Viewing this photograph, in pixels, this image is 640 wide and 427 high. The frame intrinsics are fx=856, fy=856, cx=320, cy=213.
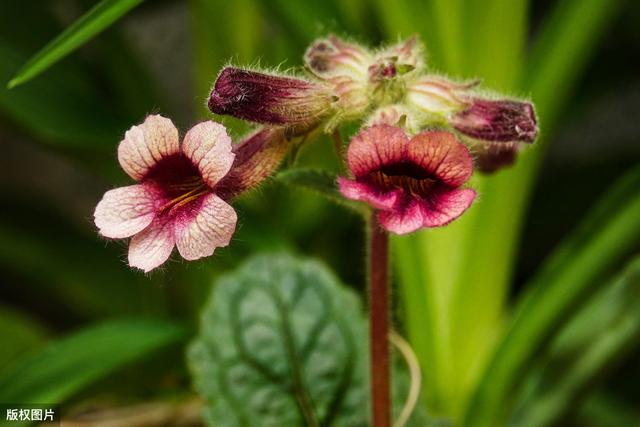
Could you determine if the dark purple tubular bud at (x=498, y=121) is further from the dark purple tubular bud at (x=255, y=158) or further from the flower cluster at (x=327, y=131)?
the dark purple tubular bud at (x=255, y=158)

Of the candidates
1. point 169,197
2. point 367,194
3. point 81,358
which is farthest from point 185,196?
point 81,358

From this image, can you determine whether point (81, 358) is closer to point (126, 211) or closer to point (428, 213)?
point (126, 211)

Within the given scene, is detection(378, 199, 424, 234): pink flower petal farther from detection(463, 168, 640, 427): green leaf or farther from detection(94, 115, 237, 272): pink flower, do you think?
detection(463, 168, 640, 427): green leaf

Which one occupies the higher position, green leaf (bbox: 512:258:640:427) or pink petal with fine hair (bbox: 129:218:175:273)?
green leaf (bbox: 512:258:640:427)

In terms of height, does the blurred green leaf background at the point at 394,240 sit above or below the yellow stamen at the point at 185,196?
above

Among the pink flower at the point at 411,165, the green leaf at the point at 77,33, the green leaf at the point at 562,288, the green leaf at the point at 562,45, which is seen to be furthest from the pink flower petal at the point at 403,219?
the green leaf at the point at 562,45

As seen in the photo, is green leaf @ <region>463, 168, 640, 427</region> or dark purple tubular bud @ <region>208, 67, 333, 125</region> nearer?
dark purple tubular bud @ <region>208, 67, 333, 125</region>

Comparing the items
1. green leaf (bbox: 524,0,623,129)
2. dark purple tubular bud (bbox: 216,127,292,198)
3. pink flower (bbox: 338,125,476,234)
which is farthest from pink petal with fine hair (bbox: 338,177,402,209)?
green leaf (bbox: 524,0,623,129)
